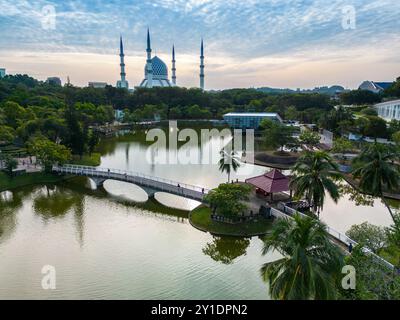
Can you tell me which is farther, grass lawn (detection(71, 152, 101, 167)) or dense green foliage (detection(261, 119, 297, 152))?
dense green foliage (detection(261, 119, 297, 152))

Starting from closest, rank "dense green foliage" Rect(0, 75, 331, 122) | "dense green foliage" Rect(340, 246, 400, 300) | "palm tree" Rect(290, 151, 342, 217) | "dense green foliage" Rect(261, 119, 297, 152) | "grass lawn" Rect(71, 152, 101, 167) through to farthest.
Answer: "dense green foliage" Rect(340, 246, 400, 300) → "palm tree" Rect(290, 151, 342, 217) → "grass lawn" Rect(71, 152, 101, 167) → "dense green foliage" Rect(261, 119, 297, 152) → "dense green foliage" Rect(0, 75, 331, 122)

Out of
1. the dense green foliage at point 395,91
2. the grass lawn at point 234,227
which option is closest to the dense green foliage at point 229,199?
the grass lawn at point 234,227

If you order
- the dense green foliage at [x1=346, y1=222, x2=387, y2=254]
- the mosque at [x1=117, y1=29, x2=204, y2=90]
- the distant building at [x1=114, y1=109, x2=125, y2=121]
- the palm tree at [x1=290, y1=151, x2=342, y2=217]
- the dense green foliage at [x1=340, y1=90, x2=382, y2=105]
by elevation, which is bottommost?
the dense green foliage at [x1=346, y1=222, x2=387, y2=254]

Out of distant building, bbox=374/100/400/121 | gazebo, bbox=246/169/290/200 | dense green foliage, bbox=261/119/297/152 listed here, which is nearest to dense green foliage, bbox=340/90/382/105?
distant building, bbox=374/100/400/121

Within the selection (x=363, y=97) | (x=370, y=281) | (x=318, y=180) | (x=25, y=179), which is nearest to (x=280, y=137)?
(x=318, y=180)

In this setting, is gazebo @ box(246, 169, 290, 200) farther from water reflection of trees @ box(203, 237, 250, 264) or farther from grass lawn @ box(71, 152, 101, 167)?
grass lawn @ box(71, 152, 101, 167)

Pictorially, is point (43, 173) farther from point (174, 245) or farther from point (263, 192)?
point (263, 192)

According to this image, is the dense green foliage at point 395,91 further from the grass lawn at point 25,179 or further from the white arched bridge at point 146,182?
the grass lawn at point 25,179
